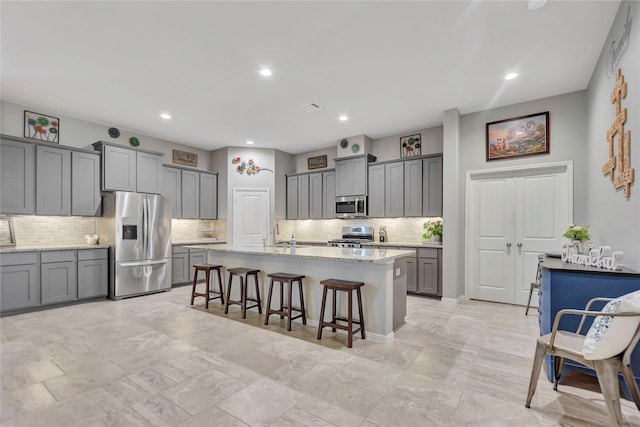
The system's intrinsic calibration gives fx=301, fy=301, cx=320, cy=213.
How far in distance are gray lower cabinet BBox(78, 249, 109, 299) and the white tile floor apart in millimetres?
1005

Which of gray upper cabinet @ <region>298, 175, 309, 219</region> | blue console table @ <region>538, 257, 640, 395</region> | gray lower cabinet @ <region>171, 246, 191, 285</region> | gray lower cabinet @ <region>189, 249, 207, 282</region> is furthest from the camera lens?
gray upper cabinet @ <region>298, 175, 309, 219</region>

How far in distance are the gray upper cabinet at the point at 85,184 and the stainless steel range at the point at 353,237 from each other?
439 centimetres

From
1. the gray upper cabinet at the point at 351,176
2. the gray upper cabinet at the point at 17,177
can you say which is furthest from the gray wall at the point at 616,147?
the gray upper cabinet at the point at 17,177

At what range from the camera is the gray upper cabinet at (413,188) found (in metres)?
5.70

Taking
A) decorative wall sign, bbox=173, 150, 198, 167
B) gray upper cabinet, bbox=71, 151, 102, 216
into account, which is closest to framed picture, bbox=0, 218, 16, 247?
gray upper cabinet, bbox=71, 151, 102, 216

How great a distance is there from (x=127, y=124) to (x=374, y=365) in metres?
5.76

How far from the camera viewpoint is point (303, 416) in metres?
1.99

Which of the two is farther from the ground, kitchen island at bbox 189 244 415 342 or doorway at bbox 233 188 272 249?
doorway at bbox 233 188 272 249

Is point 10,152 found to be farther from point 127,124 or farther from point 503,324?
point 503,324

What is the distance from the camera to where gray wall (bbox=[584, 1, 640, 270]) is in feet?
7.60

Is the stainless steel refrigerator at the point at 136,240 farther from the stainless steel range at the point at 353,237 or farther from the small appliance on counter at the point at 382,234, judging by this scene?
the small appliance on counter at the point at 382,234

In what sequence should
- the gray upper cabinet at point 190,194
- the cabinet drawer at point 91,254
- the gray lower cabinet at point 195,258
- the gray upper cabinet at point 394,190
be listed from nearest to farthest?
the cabinet drawer at point 91,254 < the gray upper cabinet at point 394,190 < the gray lower cabinet at point 195,258 < the gray upper cabinet at point 190,194

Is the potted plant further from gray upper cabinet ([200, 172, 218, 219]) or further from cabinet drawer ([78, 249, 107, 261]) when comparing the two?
cabinet drawer ([78, 249, 107, 261])

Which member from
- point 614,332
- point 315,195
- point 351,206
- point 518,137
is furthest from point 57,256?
point 518,137
